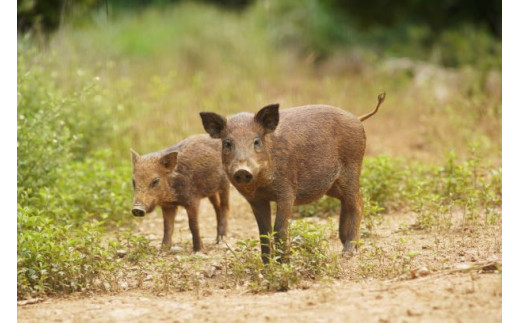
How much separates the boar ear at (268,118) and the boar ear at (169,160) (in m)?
1.36

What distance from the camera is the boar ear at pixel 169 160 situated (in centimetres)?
→ 713

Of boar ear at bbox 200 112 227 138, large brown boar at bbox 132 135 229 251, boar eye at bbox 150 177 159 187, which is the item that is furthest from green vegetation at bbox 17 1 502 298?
boar ear at bbox 200 112 227 138

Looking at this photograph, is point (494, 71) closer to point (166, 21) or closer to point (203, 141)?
point (203, 141)

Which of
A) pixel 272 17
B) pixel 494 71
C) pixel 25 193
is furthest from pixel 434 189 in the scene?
pixel 272 17

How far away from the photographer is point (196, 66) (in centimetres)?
1644

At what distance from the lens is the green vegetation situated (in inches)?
243

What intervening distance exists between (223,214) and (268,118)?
7.06 ft

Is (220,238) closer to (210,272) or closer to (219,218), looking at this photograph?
(219,218)

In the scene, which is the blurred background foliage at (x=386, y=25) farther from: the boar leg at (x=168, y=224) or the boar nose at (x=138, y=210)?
the boar nose at (x=138, y=210)

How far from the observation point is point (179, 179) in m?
7.30

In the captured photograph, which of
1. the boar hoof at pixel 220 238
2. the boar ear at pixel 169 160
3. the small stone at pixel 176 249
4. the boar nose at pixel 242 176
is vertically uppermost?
the boar ear at pixel 169 160

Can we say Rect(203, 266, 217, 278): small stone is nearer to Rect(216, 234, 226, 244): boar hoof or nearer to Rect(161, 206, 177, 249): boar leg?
Rect(161, 206, 177, 249): boar leg

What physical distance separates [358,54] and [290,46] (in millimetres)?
1576

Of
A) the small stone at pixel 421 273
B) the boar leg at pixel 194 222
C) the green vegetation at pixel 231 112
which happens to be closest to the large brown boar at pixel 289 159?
the green vegetation at pixel 231 112
